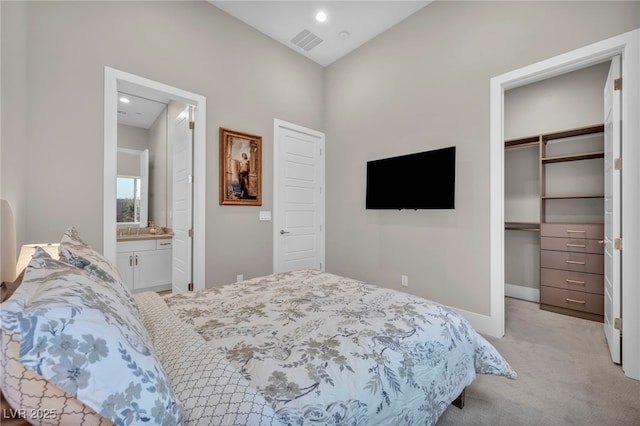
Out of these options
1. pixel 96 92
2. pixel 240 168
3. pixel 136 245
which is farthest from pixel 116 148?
pixel 136 245

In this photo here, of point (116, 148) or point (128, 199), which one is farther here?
point (128, 199)

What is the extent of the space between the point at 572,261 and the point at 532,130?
1.78 m

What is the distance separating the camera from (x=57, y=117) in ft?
7.06

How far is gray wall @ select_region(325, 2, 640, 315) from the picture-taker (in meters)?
2.41

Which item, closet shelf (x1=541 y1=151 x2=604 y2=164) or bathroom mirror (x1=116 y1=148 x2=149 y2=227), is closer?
closet shelf (x1=541 y1=151 x2=604 y2=164)

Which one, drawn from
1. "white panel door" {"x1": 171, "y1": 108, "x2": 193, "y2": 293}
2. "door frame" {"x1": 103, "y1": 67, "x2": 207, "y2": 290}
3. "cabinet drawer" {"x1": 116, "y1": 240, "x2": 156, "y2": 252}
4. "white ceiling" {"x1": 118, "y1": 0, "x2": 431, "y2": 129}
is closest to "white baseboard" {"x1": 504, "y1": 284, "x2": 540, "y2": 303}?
"white ceiling" {"x1": 118, "y1": 0, "x2": 431, "y2": 129}

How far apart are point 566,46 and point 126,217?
6.04 metres

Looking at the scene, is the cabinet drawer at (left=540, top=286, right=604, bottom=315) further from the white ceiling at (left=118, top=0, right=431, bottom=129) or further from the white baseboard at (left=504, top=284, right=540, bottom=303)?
the white ceiling at (left=118, top=0, right=431, bottom=129)

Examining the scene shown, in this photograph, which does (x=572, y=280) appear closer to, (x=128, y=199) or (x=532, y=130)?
(x=532, y=130)

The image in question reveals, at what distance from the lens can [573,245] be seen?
313cm

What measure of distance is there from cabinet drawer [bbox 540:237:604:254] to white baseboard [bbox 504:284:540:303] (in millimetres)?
718

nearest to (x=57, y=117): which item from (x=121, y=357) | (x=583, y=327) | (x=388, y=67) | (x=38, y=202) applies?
(x=38, y=202)

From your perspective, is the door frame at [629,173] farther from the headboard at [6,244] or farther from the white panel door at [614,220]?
the headboard at [6,244]

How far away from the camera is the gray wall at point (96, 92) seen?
1945mm
